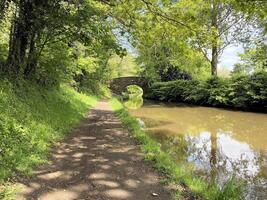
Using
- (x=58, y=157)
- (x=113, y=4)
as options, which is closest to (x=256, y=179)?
(x=58, y=157)

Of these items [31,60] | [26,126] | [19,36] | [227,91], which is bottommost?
[26,126]

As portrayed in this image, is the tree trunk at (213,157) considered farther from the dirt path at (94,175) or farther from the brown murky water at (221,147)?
the dirt path at (94,175)

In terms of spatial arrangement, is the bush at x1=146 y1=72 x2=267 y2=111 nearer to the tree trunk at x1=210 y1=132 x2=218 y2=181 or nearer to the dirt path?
the tree trunk at x1=210 y1=132 x2=218 y2=181

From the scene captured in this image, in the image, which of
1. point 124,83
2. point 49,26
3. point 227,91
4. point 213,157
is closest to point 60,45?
point 49,26

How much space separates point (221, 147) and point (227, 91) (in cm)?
1470

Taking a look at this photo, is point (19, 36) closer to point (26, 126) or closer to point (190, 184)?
point (26, 126)

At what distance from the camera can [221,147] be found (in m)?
11.0

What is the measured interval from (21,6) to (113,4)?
3.02m

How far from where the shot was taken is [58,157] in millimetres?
7820

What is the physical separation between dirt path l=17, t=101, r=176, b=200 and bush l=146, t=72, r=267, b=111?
14.9 meters

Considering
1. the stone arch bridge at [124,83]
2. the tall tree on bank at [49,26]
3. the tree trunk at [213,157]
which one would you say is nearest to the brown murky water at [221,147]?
the tree trunk at [213,157]

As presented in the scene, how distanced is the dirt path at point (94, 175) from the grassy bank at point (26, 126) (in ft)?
0.95

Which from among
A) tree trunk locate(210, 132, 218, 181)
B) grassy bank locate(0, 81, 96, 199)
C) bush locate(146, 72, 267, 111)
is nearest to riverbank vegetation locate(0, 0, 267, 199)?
grassy bank locate(0, 81, 96, 199)

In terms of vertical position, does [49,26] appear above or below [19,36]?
above
